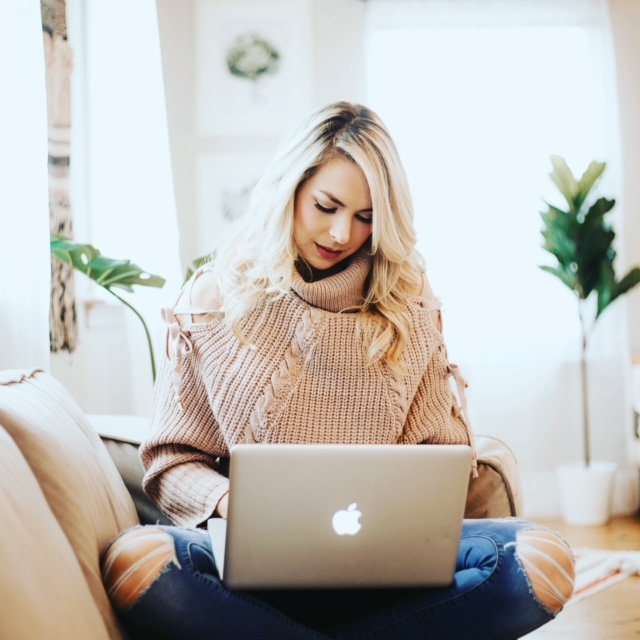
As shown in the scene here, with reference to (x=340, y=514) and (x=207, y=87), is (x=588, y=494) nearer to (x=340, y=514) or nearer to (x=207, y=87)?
(x=207, y=87)

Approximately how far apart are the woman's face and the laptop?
64 cm

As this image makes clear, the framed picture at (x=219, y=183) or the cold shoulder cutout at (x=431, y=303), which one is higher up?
the framed picture at (x=219, y=183)

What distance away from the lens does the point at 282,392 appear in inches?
70.0

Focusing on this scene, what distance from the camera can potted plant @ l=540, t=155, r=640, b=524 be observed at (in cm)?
395

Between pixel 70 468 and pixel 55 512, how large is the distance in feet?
0.24

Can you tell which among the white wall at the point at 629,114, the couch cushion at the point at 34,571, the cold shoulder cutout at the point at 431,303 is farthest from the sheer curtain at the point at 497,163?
the couch cushion at the point at 34,571

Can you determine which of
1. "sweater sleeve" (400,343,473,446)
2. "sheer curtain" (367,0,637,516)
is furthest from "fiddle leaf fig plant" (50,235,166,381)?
"sheer curtain" (367,0,637,516)

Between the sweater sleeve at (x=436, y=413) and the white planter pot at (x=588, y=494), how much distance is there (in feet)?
7.44

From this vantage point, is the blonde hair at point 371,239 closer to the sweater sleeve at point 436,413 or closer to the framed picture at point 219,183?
the sweater sleeve at point 436,413

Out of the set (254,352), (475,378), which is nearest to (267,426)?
(254,352)

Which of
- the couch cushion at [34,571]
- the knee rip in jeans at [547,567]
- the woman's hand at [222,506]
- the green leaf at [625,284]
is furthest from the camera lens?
the green leaf at [625,284]

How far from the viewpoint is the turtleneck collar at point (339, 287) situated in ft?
6.13

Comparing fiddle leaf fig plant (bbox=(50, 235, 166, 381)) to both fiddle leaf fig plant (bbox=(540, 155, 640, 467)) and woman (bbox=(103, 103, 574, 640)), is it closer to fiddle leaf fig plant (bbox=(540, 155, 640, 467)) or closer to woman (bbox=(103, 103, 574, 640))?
woman (bbox=(103, 103, 574, 640))

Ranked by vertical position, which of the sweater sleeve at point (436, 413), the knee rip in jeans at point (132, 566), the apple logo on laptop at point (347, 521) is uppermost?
the sweater sleeve at point (436, 413)
